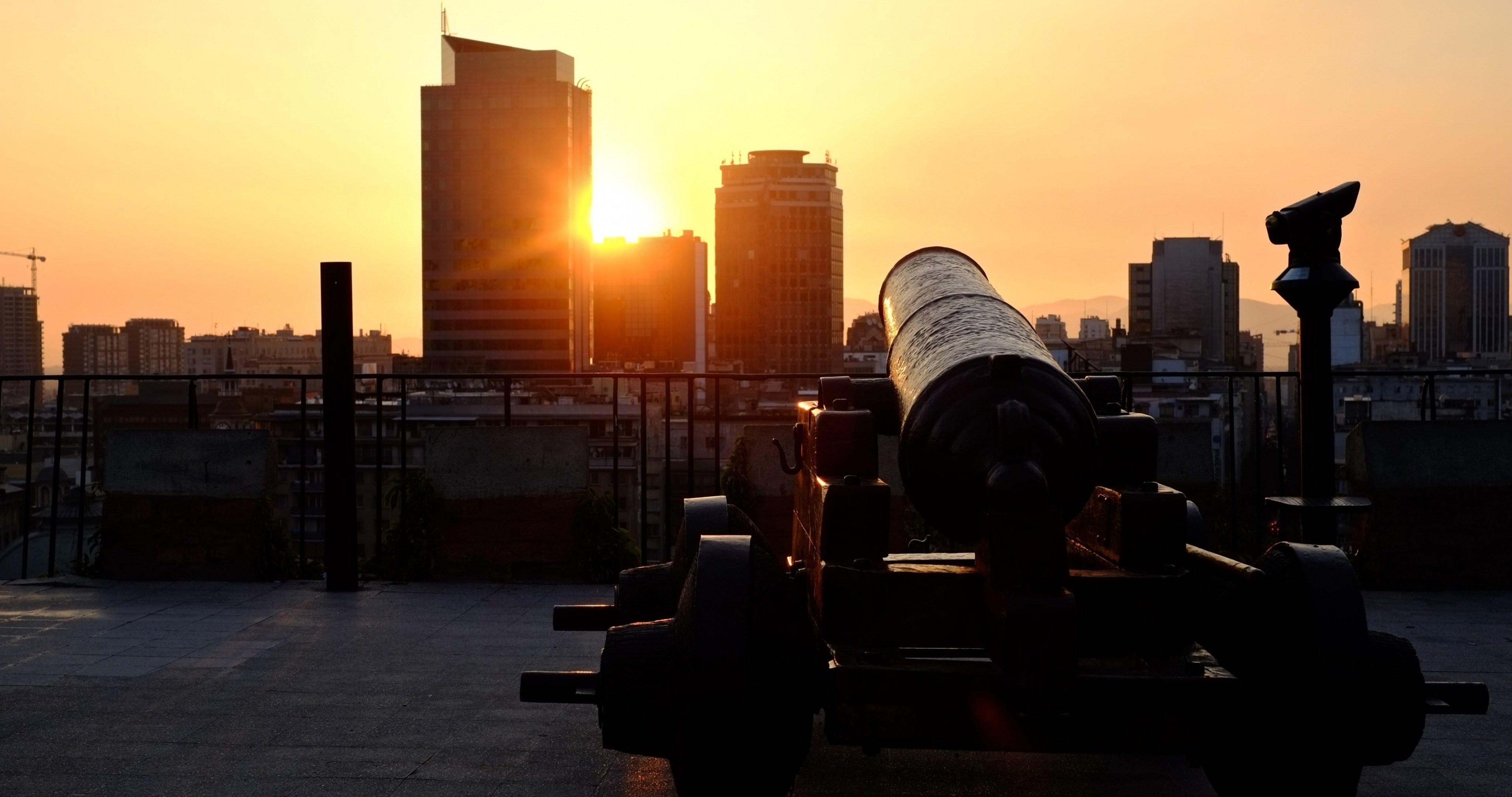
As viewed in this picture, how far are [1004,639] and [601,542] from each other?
5.36 metres

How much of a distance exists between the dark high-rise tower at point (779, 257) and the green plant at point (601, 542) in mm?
164001

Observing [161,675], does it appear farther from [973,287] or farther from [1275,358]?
[1275,358]

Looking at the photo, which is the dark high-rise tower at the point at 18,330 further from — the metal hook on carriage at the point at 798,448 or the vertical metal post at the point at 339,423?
the metal hook on carriage at the point at 798,448

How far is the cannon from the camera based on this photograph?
3.48 m

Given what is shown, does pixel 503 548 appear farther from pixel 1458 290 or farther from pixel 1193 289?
pixel 1458 290

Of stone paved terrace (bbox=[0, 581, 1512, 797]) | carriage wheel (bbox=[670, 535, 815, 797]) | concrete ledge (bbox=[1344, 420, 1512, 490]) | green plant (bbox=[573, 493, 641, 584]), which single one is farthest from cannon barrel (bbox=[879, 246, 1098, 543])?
concrete ledge (bbox=[1344, 420, 1512, 490])

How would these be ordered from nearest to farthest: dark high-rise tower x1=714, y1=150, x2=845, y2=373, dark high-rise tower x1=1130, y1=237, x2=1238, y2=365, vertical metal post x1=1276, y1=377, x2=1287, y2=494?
vertical metal post x1=1276, y1=377, x2=1287, y2=494 < dark high-rise tower x1=1130, y1=237, x2=1238, y2=365 < dark high-rise tower x1=714, y1=150, x2=845, y2=373

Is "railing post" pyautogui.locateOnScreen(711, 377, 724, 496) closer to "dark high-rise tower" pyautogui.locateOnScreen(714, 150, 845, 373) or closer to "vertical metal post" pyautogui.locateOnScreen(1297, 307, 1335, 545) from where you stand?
"vertical metal post" pyautogui.locateOnScreen(1297, 307, 1335, 545)

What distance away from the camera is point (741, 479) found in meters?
8.74

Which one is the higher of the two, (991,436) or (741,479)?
(991,436)

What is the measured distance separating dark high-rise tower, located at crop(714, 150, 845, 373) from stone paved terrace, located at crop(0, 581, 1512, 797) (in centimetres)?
16557

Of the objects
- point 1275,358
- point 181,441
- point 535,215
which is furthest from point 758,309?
point 181,441

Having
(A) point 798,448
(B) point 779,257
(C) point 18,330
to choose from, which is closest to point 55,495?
(A) point 798,448

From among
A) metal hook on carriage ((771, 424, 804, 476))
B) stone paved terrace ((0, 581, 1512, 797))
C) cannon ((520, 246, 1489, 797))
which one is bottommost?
stone paved terrace ((0, 581, 1512, 797))
